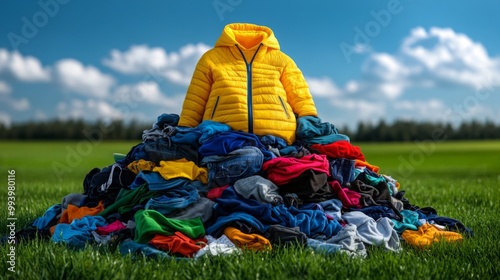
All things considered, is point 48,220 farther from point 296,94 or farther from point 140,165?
point 296,94

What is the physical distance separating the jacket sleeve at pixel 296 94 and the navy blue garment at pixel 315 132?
0.46 feet

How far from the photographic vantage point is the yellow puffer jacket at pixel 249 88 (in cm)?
630

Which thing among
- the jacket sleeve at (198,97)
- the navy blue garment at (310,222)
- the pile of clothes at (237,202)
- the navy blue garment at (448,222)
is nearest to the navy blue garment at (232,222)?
the pile of clothes at (237,202)

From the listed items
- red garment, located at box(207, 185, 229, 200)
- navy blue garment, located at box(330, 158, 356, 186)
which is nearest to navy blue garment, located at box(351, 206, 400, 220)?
navy blue garment, located at box(330, 158, 356, 186)

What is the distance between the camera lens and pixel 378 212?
5.98 m

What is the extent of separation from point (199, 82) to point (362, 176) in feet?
7.86

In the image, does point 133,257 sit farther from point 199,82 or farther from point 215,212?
point 199,82

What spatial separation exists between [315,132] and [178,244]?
2.48 m

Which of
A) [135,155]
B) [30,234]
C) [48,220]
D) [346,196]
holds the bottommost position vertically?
[30,234]

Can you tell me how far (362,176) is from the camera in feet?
21.0

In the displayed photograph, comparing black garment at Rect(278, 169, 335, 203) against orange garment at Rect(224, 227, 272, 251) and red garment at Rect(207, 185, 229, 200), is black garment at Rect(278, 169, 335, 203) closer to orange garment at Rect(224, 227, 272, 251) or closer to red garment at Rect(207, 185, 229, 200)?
red garment at Rect(207, 185, 229, 200)

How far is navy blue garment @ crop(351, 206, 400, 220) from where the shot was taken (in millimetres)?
5898

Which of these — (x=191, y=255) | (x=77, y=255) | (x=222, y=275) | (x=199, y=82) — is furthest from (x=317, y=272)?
(x=199, y=82)

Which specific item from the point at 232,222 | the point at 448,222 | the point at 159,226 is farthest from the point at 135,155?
the point at 448,222
